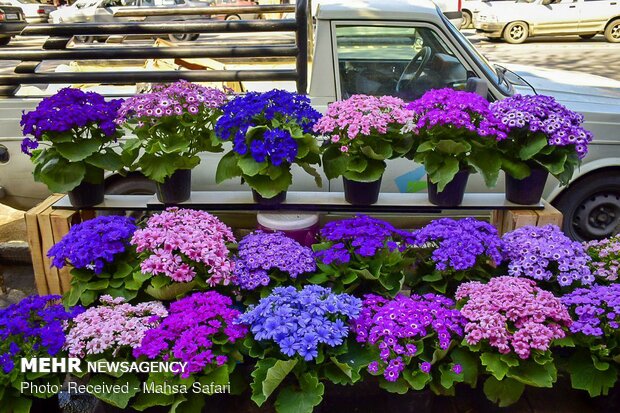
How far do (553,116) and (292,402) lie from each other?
183cm

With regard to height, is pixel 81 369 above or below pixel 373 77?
below

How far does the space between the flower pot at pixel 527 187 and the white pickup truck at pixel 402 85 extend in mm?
984

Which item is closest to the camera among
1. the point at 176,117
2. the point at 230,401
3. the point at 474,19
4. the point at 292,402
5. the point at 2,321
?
the point at 292,402

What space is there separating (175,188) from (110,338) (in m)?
1.08

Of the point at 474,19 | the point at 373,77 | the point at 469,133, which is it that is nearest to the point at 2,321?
the point at 469,133

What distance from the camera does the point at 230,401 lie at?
8.02 ft

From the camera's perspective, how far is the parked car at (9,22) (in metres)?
4.13

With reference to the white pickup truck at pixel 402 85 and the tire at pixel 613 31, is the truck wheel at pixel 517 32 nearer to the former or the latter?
the tire at pixel 613 31

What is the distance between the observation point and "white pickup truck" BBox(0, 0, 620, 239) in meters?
4.03

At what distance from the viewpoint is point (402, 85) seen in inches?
164

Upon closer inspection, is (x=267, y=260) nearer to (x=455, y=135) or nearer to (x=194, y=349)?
(x=194, y=349)

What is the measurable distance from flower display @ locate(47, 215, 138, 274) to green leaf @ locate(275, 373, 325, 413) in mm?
977

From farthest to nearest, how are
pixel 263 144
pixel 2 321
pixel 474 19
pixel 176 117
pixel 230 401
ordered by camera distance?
pixel 474 19
pixel 176 117
pixel 263 144
pixel 230 401
pixel 2 321

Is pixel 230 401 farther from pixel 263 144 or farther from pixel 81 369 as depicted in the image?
pixel 263 144
